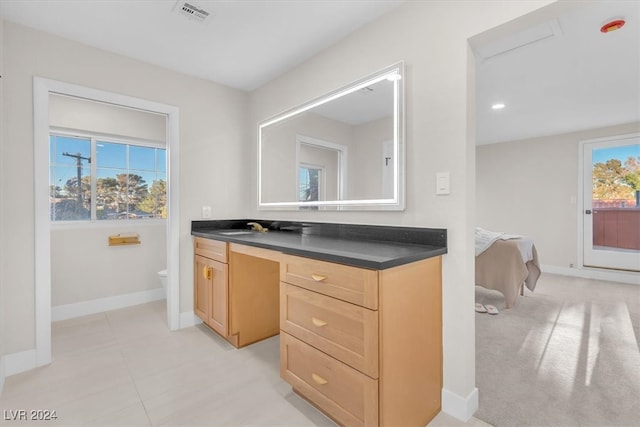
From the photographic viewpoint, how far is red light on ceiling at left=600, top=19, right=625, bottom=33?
1915 millimetres

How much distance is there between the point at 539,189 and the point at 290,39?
503cm

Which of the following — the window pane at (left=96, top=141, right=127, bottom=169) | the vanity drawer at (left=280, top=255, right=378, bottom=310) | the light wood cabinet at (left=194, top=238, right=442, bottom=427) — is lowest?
the light wood cabinet at (left=194, top=238, right=442, bottom=427)

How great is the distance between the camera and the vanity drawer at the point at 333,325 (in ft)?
3.92

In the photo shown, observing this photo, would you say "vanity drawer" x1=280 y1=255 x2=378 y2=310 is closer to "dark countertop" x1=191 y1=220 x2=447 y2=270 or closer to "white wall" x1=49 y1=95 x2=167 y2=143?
"dark countertop" x1=191 y1=220 x2=447 y2=270

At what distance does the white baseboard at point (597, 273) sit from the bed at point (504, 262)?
2.03 metres

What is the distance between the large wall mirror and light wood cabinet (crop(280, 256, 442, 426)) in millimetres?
636

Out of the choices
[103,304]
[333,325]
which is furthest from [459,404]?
[103,304]

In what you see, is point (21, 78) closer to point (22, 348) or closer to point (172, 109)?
point (172, 109)

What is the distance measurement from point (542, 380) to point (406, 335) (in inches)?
47.7

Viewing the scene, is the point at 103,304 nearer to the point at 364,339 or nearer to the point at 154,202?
the point at 154,202

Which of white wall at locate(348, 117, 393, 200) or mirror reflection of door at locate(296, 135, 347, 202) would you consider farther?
mirror reflection of door at locate(296, 135, 347, 202)

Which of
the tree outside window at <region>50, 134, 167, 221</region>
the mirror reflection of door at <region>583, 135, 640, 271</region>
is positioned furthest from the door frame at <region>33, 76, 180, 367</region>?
the mirror reflection of door at <region>583, 135, 640, 271</region>

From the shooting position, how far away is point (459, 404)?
1494 mm

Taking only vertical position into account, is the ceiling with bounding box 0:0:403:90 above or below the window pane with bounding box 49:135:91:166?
above
